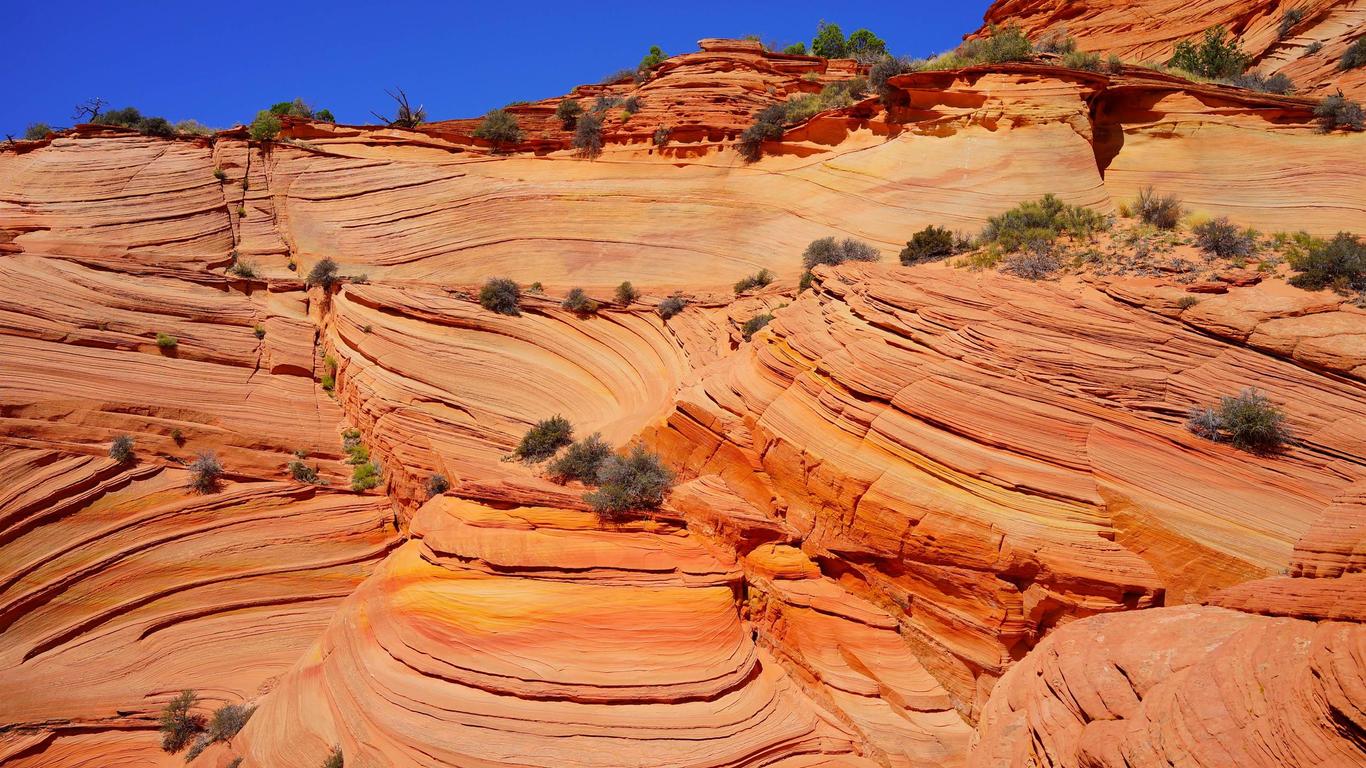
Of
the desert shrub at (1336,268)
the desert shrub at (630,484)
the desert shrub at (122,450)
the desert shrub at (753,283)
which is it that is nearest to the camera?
the desert shrub at (1336,268)

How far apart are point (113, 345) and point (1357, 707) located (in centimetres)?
2006

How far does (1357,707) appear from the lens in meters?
4.61

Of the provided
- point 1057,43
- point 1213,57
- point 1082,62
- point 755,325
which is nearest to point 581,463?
point 755,325

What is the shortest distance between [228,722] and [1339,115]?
2410 cm

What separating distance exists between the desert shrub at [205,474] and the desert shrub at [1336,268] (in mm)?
19066

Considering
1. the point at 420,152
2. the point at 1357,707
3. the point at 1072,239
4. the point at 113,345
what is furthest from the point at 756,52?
the point at 1357,707

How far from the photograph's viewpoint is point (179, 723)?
464 inches

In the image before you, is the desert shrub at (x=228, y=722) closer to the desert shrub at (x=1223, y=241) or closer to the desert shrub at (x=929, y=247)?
the desert shrub at (x=929, y=247)

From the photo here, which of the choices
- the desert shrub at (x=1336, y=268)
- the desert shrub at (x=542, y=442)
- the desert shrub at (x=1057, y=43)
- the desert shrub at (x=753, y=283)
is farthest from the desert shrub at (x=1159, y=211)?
the desert shrub at (x=542, y=442)

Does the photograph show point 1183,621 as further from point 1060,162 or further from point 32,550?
point 32,550

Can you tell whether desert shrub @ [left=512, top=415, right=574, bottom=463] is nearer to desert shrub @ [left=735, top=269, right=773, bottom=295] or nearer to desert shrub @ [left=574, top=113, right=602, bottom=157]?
desert shrub @ [left=735, top=269, right=773, bottom=295]

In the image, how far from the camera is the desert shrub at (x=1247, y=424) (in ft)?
29.0

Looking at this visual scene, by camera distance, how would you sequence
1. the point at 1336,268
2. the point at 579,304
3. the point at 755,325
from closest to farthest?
the point at 1336,268 → the point at 755,325 → the point at 579,304

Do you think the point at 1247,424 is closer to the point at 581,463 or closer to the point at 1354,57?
the point at 581,463
